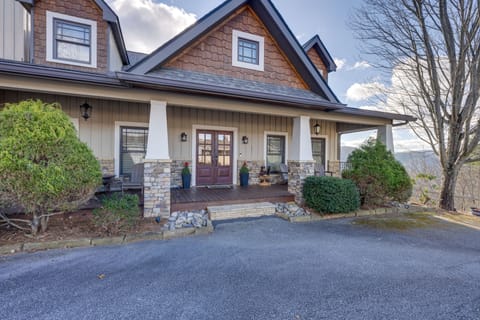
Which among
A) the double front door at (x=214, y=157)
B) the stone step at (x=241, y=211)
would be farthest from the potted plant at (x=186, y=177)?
the stone step at (x=241, y=211)

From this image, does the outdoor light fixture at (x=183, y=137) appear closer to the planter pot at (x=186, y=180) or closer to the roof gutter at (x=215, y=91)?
the planter pot at (x=186, y=180)

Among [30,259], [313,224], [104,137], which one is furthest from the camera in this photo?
[104,137]

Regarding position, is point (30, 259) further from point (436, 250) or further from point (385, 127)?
point (385, 127)

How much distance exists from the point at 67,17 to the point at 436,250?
10.6 meters

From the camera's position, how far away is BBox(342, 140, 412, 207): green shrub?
6336 millimetres

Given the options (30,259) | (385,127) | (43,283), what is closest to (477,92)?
(385,127)

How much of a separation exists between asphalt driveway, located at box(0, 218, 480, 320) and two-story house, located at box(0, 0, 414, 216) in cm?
194

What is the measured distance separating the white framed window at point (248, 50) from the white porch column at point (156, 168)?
10.8 feet

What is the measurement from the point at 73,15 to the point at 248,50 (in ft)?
17.2

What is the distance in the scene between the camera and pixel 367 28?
760 centimetres

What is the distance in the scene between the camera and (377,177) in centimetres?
636

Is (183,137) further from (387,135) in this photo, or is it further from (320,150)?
(387,135)

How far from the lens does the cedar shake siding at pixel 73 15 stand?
237 inches

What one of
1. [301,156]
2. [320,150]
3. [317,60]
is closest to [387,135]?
[320,150]
